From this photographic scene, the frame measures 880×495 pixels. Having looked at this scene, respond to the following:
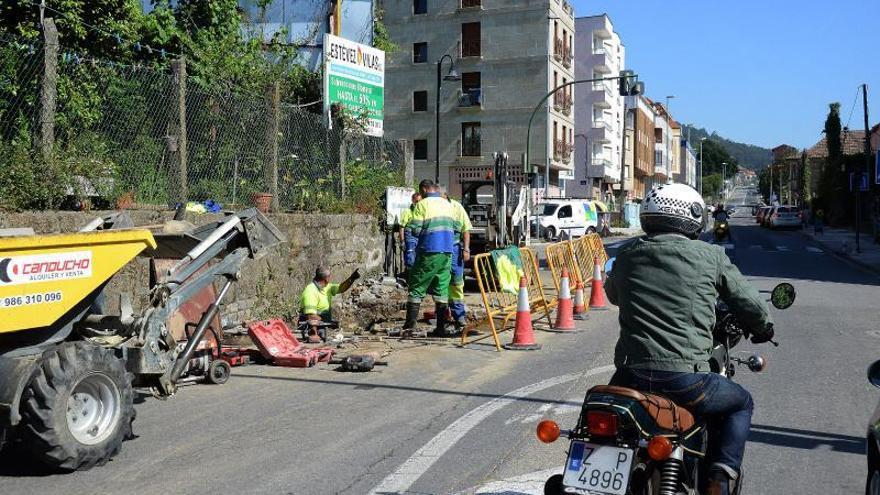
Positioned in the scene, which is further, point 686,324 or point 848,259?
point 848,259

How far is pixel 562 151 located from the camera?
57.8 meters

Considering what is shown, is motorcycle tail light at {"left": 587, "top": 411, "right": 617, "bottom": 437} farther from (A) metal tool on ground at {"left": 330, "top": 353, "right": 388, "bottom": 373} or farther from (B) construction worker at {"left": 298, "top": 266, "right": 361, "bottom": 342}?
(B) construction worker at {"left": 298, "top": 266, "right": 361, "bottom": 342}

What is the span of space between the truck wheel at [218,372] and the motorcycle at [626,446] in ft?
16.7

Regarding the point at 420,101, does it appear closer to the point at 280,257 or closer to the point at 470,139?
the point at 470,139

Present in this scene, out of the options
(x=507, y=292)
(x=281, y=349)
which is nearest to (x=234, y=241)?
(x=281, y=349)

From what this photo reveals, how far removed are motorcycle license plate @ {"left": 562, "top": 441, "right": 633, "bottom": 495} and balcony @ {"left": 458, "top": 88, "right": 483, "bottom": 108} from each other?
168 ft

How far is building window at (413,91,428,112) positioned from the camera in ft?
181

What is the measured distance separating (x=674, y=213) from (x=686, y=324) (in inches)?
19.6

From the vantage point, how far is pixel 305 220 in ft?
45.1

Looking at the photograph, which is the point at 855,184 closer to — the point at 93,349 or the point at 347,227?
the point at 347,227

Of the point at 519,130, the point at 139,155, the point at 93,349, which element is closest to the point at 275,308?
the point at 139,155

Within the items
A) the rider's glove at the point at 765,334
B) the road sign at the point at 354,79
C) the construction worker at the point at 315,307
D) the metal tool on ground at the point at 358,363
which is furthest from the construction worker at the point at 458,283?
the rider's glove at the point at 765,334

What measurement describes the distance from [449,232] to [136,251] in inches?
209

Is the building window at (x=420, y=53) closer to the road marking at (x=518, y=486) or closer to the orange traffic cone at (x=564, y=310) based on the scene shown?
the orange traffic cone at (x=564, y=310)
